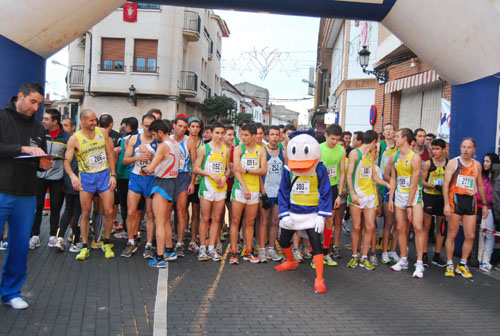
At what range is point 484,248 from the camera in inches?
290

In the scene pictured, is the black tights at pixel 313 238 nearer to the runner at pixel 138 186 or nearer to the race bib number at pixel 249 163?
the race bib number at pixel 249 163

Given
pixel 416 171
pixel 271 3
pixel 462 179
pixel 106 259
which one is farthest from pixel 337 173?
pixel 106 259

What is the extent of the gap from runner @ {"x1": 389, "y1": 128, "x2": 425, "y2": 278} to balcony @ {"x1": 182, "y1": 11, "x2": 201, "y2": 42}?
82.1ft

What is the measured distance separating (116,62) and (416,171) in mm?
24949

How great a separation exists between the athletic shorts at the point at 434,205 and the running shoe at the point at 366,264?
4.13ft

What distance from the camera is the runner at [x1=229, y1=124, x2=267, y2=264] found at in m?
6.98

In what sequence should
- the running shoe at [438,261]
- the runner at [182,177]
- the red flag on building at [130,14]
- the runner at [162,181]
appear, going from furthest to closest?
the red flag on building at [130,14] → the running shoe at [438,261] → the runner at [182,177] → the runner at [162,181]

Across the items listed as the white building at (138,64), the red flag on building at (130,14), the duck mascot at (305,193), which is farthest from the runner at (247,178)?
the red flag on building at (130,14)

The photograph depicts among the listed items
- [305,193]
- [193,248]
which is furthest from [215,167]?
[305,193]

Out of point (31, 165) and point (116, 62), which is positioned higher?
point (116, 62)

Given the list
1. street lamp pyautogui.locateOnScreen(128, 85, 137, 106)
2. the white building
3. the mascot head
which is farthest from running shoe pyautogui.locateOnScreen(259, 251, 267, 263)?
the white building

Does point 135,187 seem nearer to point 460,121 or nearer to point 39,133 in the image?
point 39,133

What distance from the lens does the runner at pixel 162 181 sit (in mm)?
6551

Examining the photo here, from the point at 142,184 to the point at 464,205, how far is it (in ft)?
15.7
